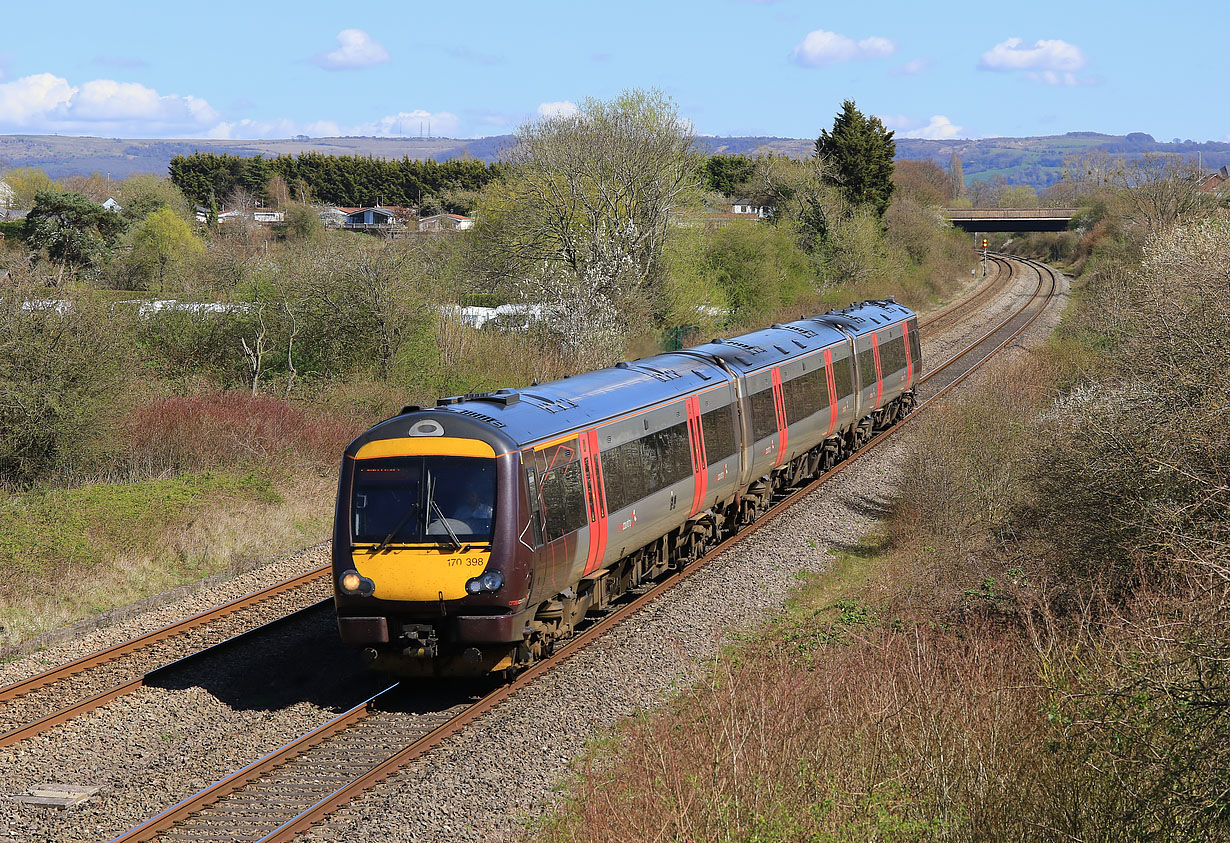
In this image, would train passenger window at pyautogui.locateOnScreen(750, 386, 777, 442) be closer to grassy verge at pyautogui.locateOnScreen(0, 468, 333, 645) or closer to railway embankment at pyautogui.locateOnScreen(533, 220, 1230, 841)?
railway embankment at pyautogui.locateOnScreen(533, 220, 1230, 841)

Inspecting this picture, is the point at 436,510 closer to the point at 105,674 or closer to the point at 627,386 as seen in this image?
the point at 105,674

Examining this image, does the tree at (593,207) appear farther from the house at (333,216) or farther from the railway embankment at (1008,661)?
the house at (333,216)

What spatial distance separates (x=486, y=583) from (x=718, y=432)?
647 cm

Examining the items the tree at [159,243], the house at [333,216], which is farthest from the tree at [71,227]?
the house at [333,216]

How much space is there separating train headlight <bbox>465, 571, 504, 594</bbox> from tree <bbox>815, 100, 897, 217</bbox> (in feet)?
163

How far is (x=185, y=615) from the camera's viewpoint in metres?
13.7

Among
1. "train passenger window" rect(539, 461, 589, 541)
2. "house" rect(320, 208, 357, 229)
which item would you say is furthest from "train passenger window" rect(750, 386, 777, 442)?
"house" rect(320, 208, 357, 229)

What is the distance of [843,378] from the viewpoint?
72.3 ft

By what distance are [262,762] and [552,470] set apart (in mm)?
3920

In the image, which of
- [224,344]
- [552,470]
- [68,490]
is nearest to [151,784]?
[552,470]

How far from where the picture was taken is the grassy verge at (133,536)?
1375 centimetres

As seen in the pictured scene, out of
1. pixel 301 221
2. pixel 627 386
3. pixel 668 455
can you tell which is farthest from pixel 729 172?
pixel 668 455

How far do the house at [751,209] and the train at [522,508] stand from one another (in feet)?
136

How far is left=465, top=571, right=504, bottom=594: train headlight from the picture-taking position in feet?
33.7
